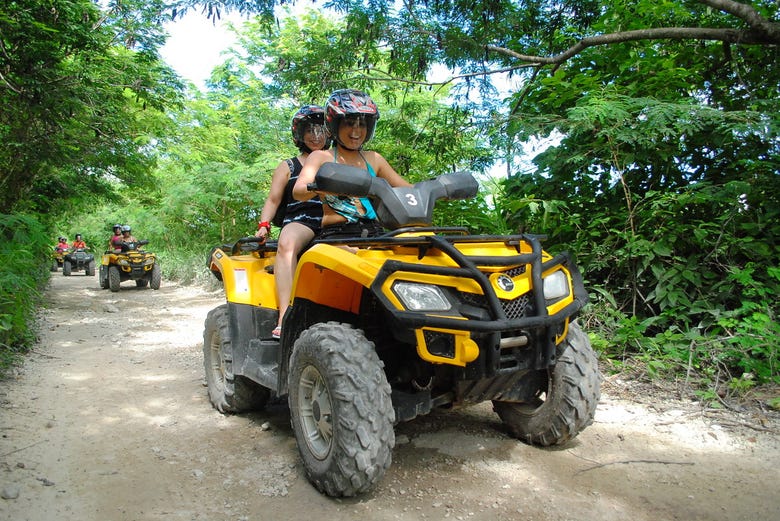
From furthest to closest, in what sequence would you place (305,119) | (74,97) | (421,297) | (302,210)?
(74,97)
(305,119)
(302,210)
(421,297)

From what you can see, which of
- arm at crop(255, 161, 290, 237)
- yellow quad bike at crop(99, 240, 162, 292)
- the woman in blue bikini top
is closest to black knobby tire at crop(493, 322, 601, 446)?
the woman in blue bikini top

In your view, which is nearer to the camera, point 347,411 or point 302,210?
point 347,411

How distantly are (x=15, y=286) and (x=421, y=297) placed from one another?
539 centimetres

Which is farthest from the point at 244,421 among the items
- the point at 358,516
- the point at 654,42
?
the point at 654,42

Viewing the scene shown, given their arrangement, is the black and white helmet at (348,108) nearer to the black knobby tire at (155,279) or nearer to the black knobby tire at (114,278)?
the black knobby tire at (114,278)

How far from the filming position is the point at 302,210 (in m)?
4.23

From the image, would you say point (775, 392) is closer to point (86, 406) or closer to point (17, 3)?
point (86, 406)

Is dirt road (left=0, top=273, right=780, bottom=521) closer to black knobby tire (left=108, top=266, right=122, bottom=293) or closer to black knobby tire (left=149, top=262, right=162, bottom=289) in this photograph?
black knobby tire (left=108, top=266, right=122, bottom=293)

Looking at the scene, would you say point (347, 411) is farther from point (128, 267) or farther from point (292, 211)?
point (128, 267)

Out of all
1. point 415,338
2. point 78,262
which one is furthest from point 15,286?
point 78,262

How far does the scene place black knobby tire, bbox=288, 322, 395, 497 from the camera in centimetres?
266

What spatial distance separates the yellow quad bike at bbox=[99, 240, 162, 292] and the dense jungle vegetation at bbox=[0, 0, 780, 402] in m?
4.02

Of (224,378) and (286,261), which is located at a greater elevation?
(286,261)

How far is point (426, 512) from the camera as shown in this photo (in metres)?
2.77
